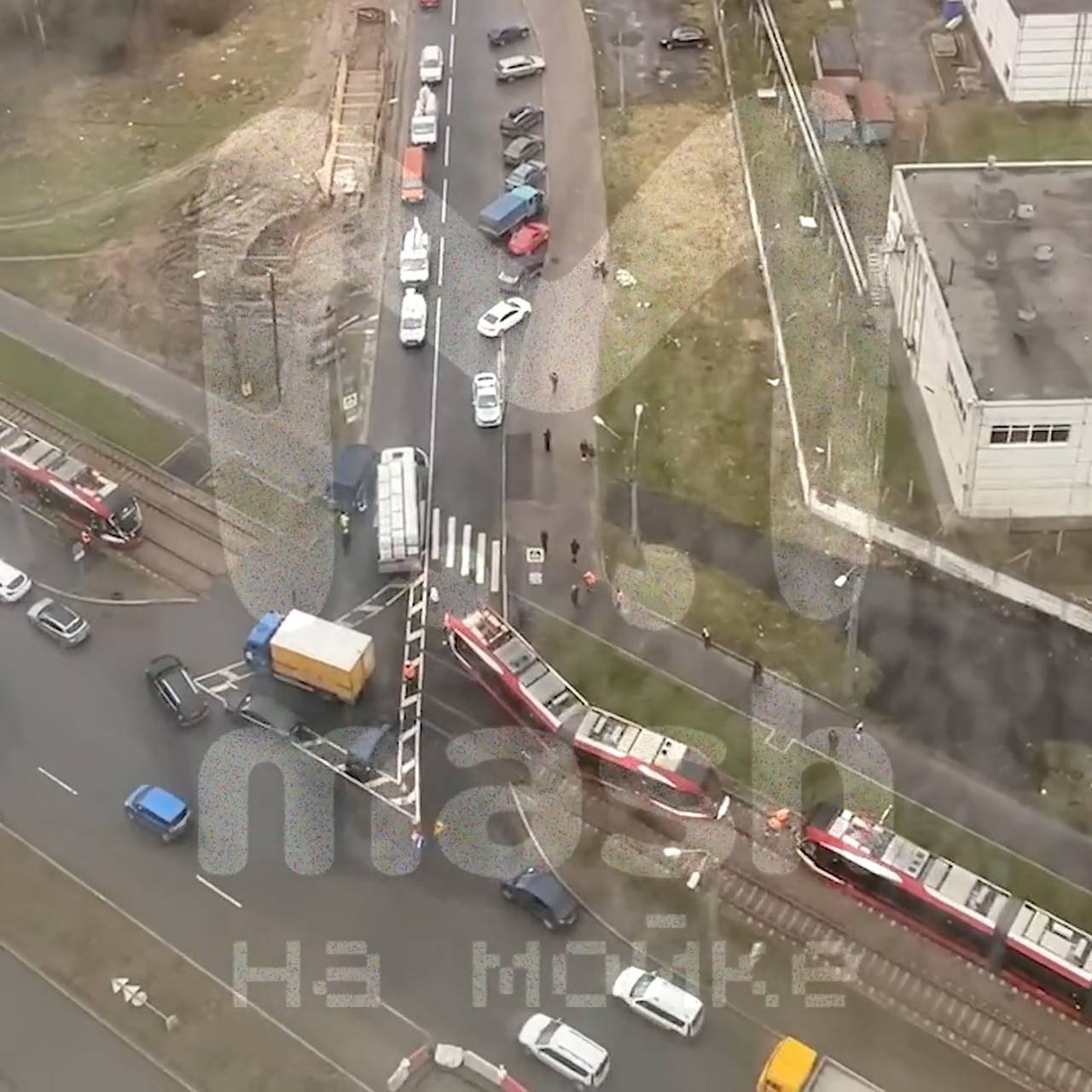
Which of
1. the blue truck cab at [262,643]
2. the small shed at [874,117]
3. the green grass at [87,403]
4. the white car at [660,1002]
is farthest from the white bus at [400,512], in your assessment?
the small shed at [874,117]

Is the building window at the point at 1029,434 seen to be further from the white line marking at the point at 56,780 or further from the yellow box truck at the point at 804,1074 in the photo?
the white line marking at the point at 56,780

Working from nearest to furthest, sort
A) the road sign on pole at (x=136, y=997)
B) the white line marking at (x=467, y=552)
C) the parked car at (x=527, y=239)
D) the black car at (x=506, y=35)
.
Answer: the road sign on pole at (x=136, y=997) → the white line marking at (x=467, y=552) → the parked car at (x=527, y=239) → the black car at (x=506, y=35)

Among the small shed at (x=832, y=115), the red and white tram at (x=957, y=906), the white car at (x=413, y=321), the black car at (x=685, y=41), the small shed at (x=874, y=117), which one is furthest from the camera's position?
the black car at (x=685, y=41)

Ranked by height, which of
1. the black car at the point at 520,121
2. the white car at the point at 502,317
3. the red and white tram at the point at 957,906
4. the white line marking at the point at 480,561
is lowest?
the red and white tram at the point at 957,906

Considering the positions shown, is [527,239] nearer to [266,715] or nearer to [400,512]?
[400,512]

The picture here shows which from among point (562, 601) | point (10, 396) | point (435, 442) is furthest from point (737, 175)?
point (10, 396)

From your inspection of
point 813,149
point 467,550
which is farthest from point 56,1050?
point 813,149

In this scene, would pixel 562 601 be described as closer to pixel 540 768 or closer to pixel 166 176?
pixel 540 768
